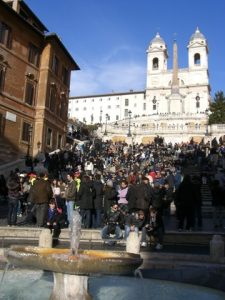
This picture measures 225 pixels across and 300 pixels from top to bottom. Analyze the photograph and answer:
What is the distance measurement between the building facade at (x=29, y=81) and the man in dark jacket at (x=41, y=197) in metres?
15.2

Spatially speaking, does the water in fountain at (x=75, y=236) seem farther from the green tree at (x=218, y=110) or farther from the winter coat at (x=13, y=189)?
the green tree at (x=218, y=110)

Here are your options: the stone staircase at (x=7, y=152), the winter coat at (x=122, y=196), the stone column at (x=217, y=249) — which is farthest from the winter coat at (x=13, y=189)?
the stone staircase at (x=7, y=152)

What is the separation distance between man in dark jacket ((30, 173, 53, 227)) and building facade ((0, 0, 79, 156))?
1519 centimetres

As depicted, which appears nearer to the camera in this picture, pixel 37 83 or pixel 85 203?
pixel 85 203

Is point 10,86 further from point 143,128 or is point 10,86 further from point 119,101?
point 119,101

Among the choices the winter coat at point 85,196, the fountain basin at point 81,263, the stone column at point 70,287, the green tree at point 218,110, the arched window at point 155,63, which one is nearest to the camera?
Result: the fountain basin at point 81,263

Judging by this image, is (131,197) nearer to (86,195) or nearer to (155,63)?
(86,195)

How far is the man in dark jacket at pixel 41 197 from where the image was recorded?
13.4 metres

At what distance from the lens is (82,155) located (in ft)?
107

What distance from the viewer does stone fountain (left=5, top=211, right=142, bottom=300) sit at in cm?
604

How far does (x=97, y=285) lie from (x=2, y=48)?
2284cm

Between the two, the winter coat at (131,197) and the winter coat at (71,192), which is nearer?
the winter coat at (131,197)

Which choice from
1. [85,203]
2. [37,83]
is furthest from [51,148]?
[85,203]

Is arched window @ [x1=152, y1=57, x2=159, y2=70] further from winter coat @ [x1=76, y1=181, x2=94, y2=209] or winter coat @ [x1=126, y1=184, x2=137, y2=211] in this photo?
winter coat @ [x1=126, y1=184, x2=137, y2=211]
